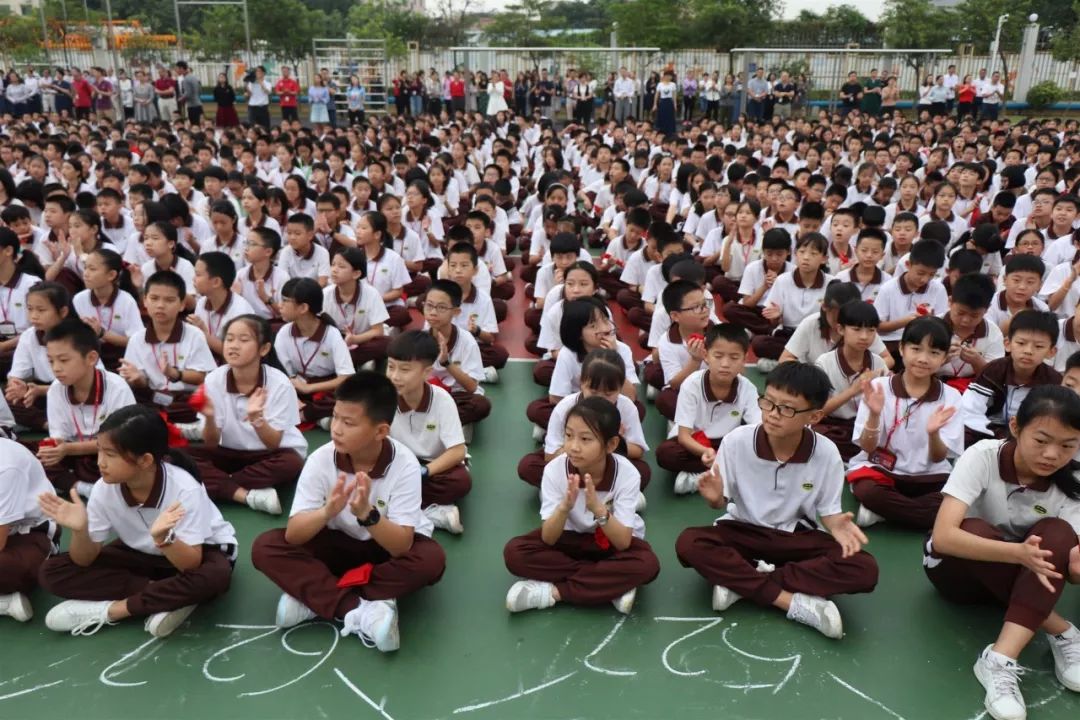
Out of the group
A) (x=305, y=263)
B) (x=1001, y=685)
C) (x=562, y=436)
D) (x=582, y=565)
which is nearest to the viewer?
(x=1001, y=685)

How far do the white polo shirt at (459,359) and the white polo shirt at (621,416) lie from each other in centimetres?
89

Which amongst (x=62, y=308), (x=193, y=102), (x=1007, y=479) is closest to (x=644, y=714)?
(x=1007, y=479)

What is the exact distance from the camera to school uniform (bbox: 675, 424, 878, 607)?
9.09 feet

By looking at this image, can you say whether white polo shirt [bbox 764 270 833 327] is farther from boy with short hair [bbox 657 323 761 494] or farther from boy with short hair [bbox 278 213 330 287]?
boy with short hair [bbox 278 213 330 287]

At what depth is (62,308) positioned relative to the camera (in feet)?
12.8

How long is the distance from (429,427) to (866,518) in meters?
1.83

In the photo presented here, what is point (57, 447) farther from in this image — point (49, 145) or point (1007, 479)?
point (49, 145)

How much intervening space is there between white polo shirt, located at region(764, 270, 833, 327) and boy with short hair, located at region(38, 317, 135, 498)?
3525 mm

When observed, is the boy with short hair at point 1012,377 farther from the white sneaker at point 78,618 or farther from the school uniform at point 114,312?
the school uniform at point 114,312

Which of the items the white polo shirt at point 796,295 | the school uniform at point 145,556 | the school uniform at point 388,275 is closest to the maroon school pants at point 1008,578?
the white polo shirt at point 796,295

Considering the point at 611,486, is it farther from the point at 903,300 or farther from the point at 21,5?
the point at 21,5

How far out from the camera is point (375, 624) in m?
2.62

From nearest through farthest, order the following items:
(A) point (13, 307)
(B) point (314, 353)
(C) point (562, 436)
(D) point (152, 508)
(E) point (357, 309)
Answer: (D) point (152, 508) < (C) point (562, 436) < (B) point (314, 353) < (A) point (13, 307) < (E) point (357, 309)

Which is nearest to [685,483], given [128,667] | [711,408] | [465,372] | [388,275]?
[711,408]
